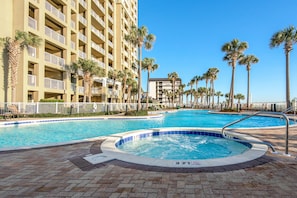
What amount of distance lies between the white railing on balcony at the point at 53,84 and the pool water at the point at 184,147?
→ 1505 centimetres

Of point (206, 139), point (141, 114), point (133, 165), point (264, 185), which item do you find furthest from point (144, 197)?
point (141, 114)

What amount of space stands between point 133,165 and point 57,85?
1903 centimetres

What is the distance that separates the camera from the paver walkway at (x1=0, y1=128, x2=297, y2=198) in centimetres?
262

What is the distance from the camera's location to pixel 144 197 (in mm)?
2480

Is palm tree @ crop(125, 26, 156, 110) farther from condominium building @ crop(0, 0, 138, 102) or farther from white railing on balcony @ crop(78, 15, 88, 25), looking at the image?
condominium building @ crop(0, 0, 138, 102)

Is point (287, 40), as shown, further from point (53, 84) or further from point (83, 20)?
point (53, 84)

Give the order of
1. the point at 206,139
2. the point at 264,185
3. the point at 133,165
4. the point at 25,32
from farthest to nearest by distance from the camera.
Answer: the point at 25,32 → the point at 206,139 → the point at 133,165 → the point at 264,185

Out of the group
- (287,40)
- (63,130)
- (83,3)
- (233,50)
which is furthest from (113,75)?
(287,40)

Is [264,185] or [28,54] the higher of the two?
[28,54]

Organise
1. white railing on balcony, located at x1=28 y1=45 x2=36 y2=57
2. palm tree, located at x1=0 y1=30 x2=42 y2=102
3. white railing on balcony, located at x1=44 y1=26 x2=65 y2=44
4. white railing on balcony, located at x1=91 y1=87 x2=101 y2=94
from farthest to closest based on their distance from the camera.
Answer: white railing on balcony, located at x1=91 y1=87 x2=101 y2=94, white railing on balcony, located at x1=44 y1=26 x2=65 y2=44, white railing on balcony, located at x1=28 y1=45 x2=36 y2=57, palm tree, located at x1=0 y1=30 x2=42 y2=102

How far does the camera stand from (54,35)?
62.7ft

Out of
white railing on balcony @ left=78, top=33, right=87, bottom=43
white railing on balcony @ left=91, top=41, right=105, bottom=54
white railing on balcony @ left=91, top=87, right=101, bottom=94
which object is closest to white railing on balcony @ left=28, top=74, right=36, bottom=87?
white railing on balcony @ left=78, top=33, right=87, bottom=43

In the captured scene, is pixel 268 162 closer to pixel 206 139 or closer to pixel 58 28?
pixel 206 139

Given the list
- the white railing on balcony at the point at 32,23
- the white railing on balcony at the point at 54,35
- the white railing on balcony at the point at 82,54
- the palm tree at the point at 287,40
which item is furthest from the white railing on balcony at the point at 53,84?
the palm tree at the point at 287,40
